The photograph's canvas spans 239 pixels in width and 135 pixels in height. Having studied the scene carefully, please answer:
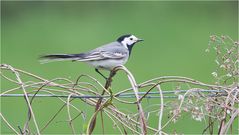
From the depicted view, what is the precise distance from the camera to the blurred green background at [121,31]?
430 inches

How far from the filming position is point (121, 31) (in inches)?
485

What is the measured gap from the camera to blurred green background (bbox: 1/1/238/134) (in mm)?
10930

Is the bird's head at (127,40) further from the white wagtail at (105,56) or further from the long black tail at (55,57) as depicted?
the long black tail at (55,57)

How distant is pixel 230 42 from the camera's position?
3.69 meters

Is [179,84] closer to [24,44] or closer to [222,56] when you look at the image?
[222,56]

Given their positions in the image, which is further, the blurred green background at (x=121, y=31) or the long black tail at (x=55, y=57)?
the blurred green background at (x=121, y=31)

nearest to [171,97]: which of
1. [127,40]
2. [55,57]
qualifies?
[55,57]

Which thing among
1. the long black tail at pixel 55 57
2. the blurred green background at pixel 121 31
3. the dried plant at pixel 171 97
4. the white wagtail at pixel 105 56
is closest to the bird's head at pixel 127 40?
the white wagtail at pixel 105 56

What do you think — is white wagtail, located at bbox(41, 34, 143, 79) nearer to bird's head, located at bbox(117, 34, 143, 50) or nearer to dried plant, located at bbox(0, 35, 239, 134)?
bird's head, located at bbox(117, 34, 143, 50)

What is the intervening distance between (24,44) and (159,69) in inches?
111

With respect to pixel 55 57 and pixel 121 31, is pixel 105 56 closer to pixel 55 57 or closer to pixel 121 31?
pixel 55 57

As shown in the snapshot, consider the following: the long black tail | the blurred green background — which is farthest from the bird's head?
the blurred green background

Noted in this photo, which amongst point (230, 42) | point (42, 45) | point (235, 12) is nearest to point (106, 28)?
point (42, 45)

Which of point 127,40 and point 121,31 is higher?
point 121,31
